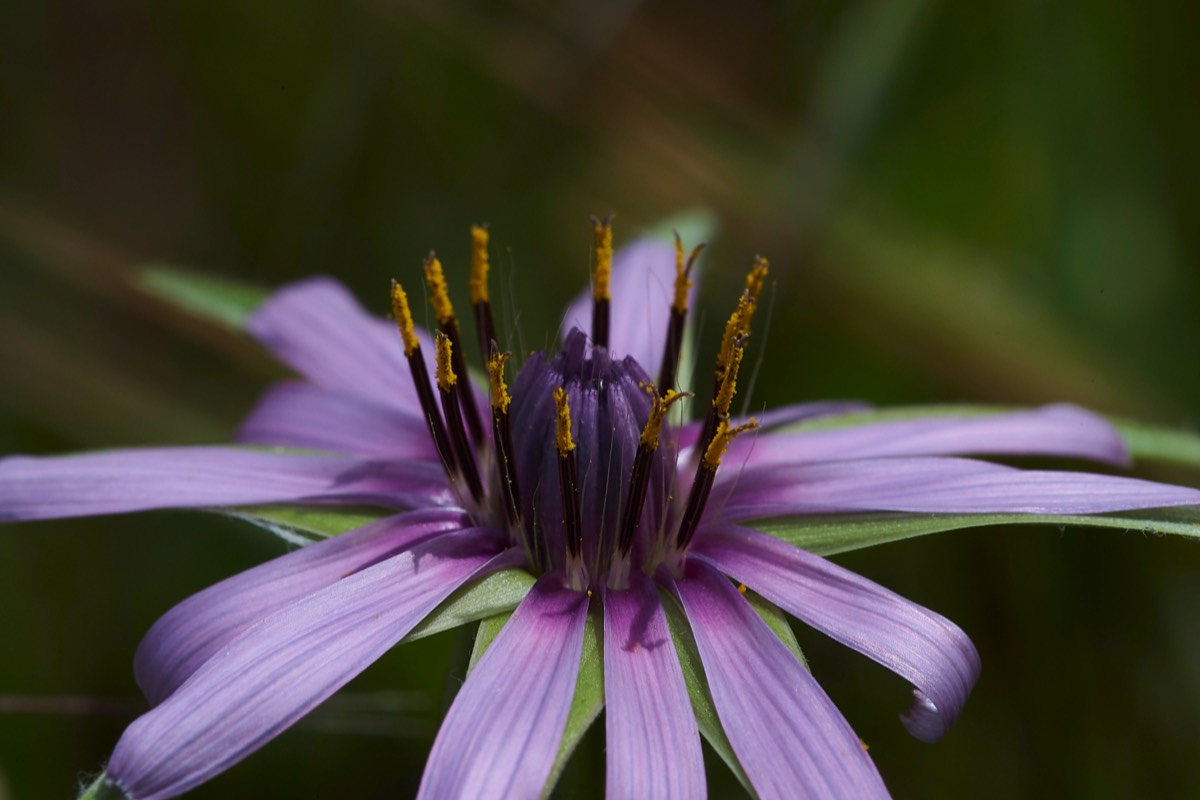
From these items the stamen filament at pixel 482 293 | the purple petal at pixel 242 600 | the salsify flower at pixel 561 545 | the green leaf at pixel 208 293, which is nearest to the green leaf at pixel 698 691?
the salsify flower at pixel 561 545

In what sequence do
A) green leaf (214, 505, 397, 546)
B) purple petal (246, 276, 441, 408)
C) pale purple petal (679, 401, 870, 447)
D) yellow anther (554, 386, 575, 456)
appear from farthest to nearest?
purple petal (246, 276, 441, 408), pale purple petal (679, 401, 870, 447), green leaf (214, 505, 397, 546), yellow anther (554, 386, 575, 456)

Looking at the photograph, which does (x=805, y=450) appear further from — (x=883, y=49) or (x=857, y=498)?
(x=883, y=49)

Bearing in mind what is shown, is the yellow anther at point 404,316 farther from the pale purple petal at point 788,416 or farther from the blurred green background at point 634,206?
the blurred green background at point 634,206

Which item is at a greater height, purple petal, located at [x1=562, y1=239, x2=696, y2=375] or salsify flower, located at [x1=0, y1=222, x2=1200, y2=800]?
purple petal, located at [x1=562, y1=239, x2=696, y2=375]

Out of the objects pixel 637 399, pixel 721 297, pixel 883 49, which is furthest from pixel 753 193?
pixel 637 399

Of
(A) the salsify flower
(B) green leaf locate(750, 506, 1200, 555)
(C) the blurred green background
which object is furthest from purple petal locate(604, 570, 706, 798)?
(C) the blurred green background

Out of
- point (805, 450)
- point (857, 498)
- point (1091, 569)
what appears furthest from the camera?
point (1091, 569)

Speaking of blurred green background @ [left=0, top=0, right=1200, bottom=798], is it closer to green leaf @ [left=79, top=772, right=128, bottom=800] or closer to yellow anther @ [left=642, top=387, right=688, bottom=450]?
yellow anther @ [left=642, top=387, right=688, bottom=450]

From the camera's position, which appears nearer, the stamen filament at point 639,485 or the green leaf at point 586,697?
the green leaf at point 586,697
